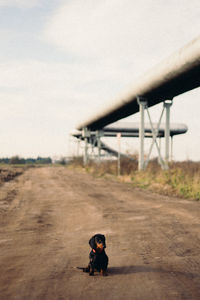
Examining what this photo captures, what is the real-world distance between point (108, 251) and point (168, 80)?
11.3m

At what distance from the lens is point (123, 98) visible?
20219 mm

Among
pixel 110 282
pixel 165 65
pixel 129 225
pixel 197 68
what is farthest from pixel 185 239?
pixel 165 65

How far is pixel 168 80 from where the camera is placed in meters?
14.9

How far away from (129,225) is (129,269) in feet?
8.98

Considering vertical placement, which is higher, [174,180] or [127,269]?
[174,180]

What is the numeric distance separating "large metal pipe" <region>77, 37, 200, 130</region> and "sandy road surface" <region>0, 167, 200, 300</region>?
19.8 feet

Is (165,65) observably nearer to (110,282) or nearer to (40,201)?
(40,201)

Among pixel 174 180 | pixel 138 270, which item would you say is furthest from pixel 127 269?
pixel 174 180

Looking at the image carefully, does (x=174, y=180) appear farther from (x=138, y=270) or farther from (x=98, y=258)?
(x=98, y=258)

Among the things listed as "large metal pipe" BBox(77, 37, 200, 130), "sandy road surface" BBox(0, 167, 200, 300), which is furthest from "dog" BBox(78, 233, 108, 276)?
"large metal pipe" BBox(77, 37, 200, 130)

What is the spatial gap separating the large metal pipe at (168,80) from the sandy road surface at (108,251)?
604cm

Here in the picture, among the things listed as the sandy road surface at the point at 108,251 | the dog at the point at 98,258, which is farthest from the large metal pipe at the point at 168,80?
the dog at the point at 98,258

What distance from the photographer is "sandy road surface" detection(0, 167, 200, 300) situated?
11.4 ft

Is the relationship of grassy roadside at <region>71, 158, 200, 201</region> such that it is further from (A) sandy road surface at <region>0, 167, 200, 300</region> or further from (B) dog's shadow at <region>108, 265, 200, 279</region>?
(B) dog's shadow at <region>108, 265, 200, 279</region>
